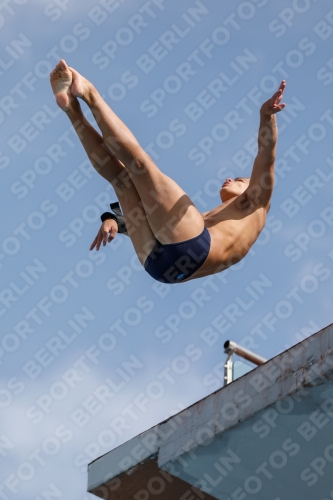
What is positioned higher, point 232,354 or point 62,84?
point 62,84

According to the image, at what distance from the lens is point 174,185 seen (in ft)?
23.9

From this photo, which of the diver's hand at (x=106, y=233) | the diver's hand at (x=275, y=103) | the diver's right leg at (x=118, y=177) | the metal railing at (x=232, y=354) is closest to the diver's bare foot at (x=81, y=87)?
the diver's right leg at (x=118, y=177)

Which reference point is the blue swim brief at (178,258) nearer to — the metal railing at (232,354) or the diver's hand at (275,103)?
the diver's hand at (275,103)

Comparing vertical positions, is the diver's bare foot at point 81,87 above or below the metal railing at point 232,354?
above

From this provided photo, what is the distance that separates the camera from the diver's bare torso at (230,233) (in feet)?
25.5

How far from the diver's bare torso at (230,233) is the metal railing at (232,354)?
66.4 inches

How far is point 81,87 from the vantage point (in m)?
7.01

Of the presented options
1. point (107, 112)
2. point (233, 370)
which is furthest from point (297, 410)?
point (107, 112)

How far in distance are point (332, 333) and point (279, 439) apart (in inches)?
43.3

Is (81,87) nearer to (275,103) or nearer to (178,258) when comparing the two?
(178,258)

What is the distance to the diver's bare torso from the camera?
7.77m

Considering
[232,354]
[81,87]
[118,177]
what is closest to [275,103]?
[118,177]

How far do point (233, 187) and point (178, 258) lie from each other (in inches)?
59.2

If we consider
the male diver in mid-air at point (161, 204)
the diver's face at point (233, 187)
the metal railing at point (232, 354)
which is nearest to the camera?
the male diver in mid-air at point (161, 204)
